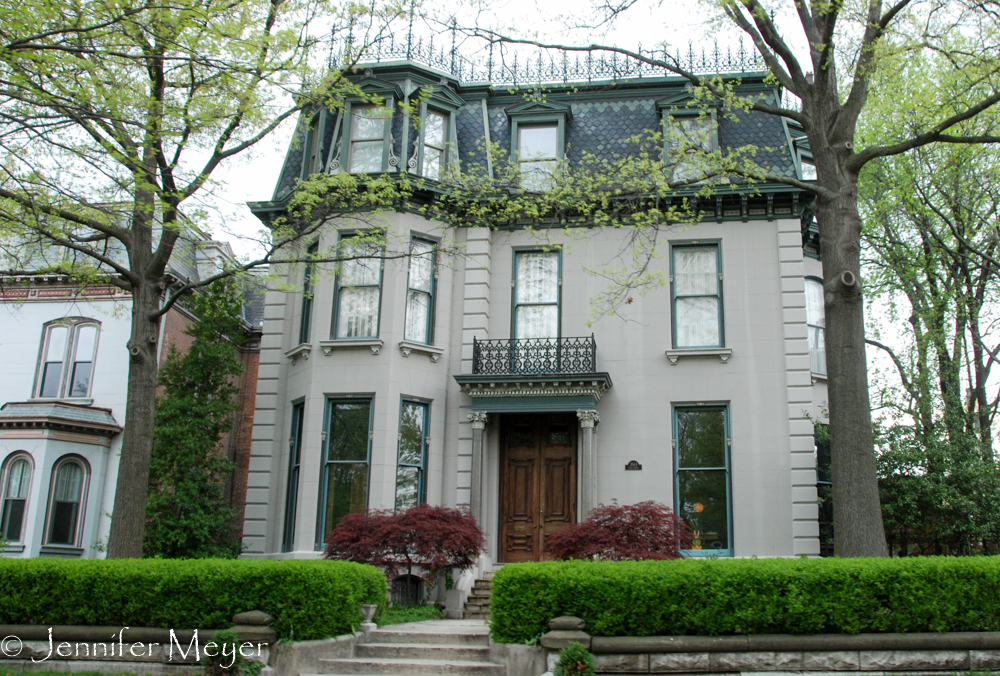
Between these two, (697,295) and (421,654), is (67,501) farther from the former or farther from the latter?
(697,295)

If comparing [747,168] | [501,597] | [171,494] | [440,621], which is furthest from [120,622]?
[747,168]

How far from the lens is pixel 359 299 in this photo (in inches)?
715

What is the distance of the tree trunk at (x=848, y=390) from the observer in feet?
37.9

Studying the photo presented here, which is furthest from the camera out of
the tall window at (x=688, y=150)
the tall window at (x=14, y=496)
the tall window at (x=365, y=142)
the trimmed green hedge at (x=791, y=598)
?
the tall window at (x=14, y=496)

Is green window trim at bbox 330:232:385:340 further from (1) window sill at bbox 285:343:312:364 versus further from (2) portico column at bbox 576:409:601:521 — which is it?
(2) portico column at bbox 576:409:601:521

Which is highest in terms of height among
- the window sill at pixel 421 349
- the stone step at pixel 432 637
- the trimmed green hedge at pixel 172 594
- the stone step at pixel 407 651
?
the window sill at pixel 421 349

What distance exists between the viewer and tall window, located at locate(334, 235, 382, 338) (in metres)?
17.9

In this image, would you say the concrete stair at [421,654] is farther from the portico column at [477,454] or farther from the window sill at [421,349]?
the window sill at [421,349]

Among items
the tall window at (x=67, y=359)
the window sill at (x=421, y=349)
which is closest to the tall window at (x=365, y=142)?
the window sill at (x=421, y=349)

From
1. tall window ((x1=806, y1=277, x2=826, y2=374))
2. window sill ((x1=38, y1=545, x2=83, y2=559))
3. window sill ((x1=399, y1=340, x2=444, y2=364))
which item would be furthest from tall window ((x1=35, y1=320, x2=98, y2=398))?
tall window ((x1=806, y1=277, x2=826, y2=374))

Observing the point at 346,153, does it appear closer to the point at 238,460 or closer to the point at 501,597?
the point at 238,460

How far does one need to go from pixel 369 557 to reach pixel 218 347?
7.85 metres

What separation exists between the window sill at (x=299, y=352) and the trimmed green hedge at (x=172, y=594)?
777cm

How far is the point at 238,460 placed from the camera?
23.4 m
